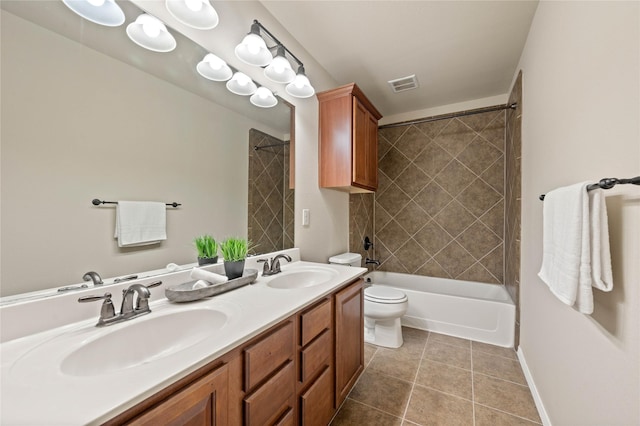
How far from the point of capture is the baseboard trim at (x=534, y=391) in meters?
1.40

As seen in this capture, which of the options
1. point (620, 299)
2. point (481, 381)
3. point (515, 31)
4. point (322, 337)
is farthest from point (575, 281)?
point (515, 31)

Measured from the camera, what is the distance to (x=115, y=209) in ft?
3.22

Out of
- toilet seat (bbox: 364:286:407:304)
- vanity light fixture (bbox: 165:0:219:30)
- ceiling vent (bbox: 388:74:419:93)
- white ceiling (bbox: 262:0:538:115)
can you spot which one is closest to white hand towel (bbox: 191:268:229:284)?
vanity light fixture (bbox: 165:0:219:30)

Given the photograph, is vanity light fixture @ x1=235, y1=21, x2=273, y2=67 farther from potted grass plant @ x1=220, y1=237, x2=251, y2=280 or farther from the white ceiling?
potted grass plant @ x1=220, y1=237, x2=251, y2=280

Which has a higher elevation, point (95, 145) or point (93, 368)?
point (95, 145)

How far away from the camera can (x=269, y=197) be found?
1786mm

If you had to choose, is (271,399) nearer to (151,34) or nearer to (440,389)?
(440,389)

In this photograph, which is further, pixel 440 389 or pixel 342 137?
pixel 342 137

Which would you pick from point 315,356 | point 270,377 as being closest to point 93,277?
point 270,377

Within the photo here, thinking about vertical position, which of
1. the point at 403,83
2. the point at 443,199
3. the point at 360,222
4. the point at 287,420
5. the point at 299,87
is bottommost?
the point at 287,420

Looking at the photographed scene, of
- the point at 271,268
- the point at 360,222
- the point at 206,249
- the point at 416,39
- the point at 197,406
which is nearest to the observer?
the point at 197,406

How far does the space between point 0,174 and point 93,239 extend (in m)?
0.30

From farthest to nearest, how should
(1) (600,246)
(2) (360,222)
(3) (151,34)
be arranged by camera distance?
(2) (360,222) < (3) (151,34) < (1) (600,246)

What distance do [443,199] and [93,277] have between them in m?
3.21
